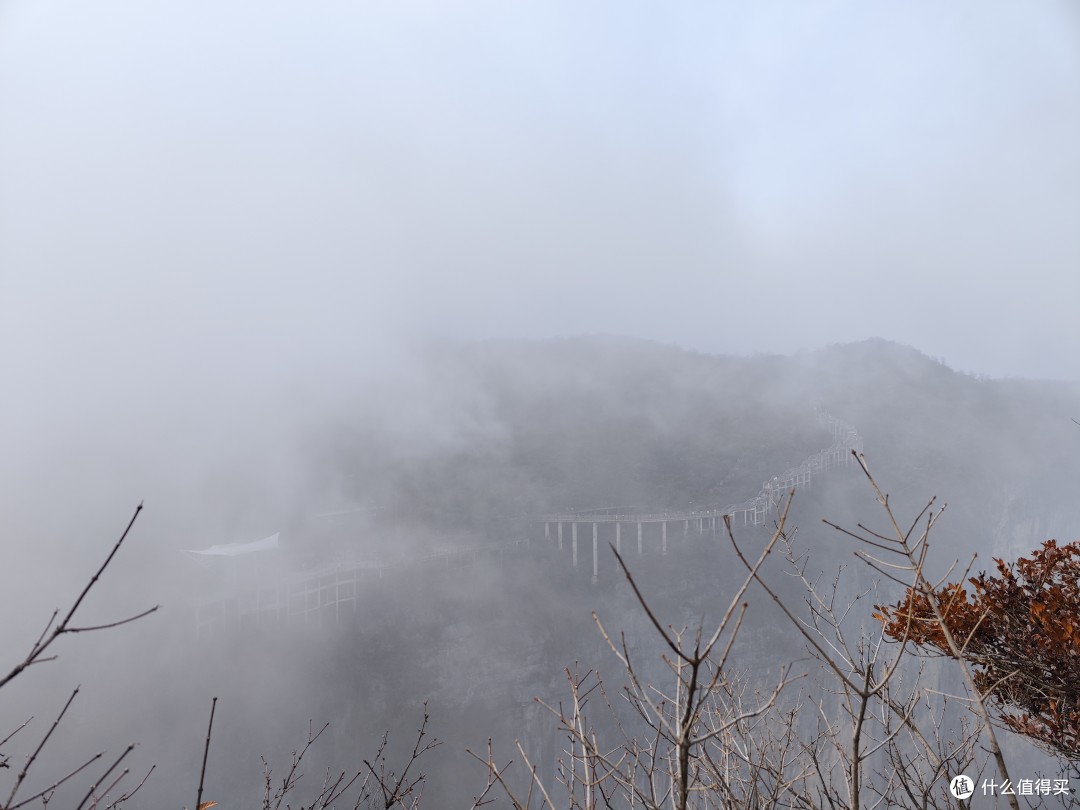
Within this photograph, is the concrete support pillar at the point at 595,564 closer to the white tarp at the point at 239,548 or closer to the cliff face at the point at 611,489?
the cliff face at the point at 611,489

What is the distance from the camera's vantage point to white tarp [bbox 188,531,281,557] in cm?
1545

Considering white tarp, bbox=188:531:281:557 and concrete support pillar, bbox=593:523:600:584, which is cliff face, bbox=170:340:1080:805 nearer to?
concrete support pillar, bbox=593:523:600:584

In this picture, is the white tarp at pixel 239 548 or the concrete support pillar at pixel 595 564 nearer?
the white tarp at pixel 239 548

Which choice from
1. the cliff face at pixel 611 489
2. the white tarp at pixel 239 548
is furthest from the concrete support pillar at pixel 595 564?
the white tarp at pixel 239 548

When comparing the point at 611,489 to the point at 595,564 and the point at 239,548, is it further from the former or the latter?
the point at 239,548

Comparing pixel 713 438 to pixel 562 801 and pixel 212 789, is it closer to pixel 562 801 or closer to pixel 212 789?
pixel 562 801

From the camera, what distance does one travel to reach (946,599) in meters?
3.66

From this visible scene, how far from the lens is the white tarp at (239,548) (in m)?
15.5

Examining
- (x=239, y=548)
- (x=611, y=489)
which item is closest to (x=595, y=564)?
(x=611, y=489)

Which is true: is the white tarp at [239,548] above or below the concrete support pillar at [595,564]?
above

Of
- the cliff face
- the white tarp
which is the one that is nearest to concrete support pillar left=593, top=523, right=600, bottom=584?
the cliff face

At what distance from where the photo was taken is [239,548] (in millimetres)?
15891

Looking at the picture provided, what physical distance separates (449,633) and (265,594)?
496cm

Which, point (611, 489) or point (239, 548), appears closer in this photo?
point (239, 548)
